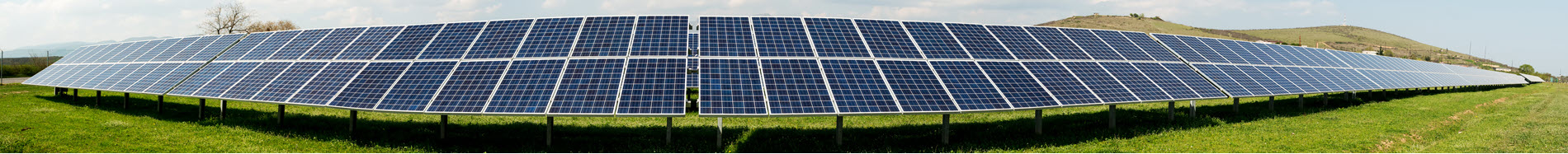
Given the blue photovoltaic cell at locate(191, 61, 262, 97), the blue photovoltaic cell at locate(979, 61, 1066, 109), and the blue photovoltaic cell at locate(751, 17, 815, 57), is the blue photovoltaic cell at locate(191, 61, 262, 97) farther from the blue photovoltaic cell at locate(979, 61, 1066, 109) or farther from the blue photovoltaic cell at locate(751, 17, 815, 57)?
the blue photovoltaic cell at locate(979, 61, 1066, 109)

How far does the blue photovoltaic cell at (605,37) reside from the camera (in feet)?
69.5

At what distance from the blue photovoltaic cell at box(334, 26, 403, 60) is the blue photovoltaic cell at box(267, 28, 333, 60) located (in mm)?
1755

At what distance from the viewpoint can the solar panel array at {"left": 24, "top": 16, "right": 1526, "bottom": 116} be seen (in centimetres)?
1759

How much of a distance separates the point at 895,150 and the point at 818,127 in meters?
5.58

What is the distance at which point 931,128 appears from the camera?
2325 centimetres

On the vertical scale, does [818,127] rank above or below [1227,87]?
below

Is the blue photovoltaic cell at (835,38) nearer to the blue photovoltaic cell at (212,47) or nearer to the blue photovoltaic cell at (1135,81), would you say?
the blue photovoltaic cell at (1135,81)

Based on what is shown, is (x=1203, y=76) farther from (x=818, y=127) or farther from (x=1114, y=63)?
(x=818, y=127)

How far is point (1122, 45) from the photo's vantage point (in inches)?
1196

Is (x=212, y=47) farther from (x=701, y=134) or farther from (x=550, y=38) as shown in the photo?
(x=701, y=134)

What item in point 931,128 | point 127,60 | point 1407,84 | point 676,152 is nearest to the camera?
point 676,152

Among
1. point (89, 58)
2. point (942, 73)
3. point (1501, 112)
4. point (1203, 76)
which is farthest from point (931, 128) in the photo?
point (89, 58)

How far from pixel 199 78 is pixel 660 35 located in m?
15.9

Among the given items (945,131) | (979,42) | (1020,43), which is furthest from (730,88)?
(1020,43)
